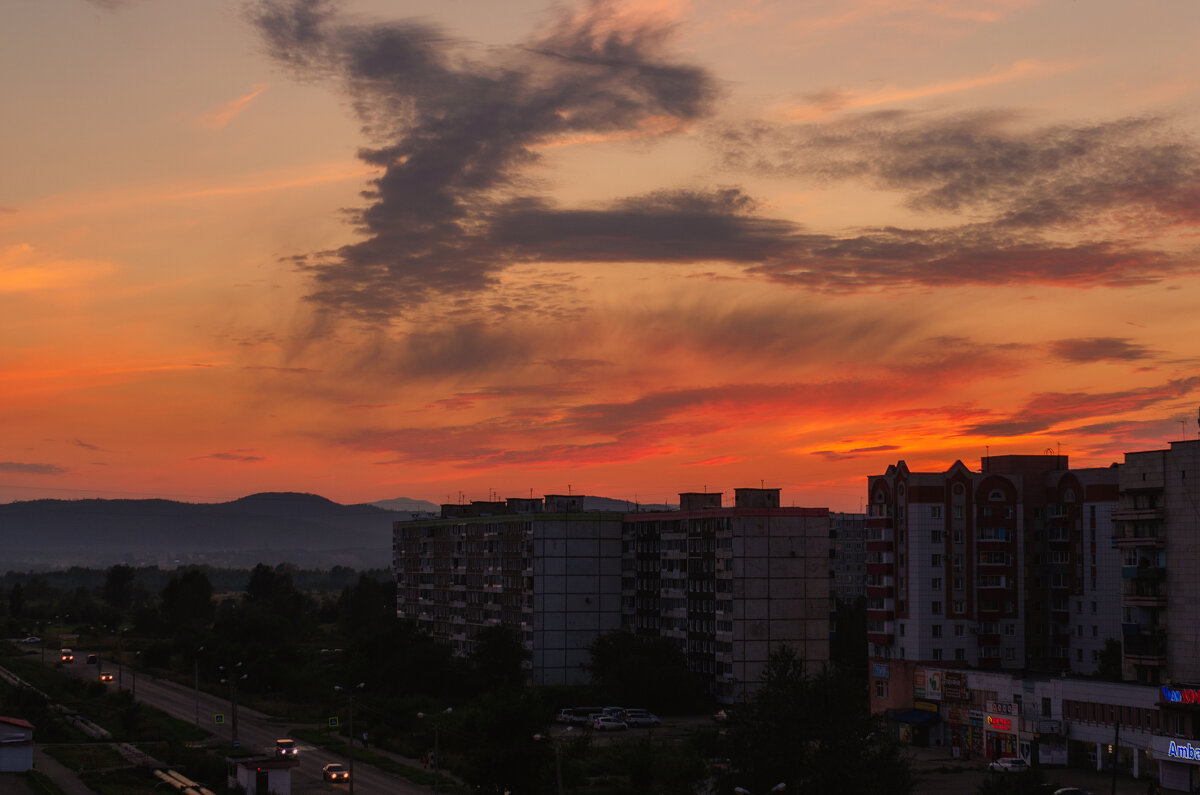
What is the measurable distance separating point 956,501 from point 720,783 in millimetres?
58838

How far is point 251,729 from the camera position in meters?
136

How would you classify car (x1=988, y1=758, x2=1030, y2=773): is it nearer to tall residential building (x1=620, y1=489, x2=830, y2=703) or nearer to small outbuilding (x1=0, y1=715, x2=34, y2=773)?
tall residential building (x1=620, y1=489, x2=830, y2=703)

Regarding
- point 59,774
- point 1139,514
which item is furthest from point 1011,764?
point 59,774

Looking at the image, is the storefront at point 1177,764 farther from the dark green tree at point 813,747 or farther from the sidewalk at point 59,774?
the sidewalk at point 59,774

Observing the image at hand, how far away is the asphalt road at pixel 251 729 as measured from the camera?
99.9 m

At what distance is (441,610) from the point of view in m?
188

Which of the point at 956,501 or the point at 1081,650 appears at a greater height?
the point at 956,501

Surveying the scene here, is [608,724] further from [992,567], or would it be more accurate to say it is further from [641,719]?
[992,567]

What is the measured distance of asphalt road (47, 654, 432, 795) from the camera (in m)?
99.9

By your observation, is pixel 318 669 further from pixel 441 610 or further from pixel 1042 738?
pixel 1042 738

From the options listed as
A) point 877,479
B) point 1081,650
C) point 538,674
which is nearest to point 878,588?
point 877,479

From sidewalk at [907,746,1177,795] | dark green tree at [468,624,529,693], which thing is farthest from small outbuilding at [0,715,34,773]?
sidewalk at [907,746,1177,795]

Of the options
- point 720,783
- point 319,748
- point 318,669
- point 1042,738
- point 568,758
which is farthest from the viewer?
point 318,669

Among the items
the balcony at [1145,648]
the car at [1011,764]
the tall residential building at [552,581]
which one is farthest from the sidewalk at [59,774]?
the balcony at [1145,648]
